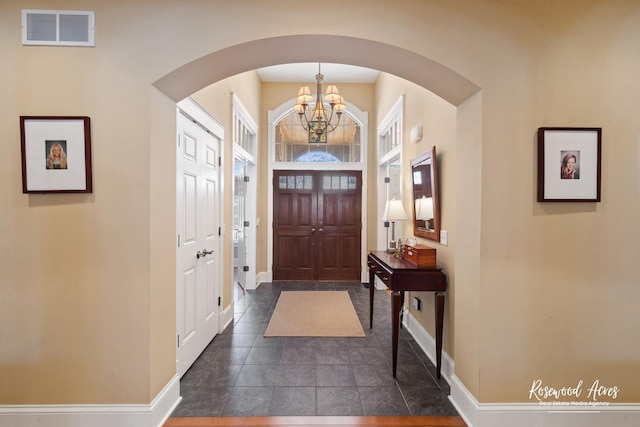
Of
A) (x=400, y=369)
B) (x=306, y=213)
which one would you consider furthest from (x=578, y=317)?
(x=306, y=213)

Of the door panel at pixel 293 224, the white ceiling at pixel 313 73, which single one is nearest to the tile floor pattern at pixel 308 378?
the door panel at pixel 293 224

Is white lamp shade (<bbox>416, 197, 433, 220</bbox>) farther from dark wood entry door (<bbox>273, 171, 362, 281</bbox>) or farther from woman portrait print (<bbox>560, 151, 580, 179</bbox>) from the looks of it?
dark wood entry door (<bbox>273, 171, 362, 281</bbox>)

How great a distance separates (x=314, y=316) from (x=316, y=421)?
2001 millimetres

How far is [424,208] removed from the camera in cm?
309

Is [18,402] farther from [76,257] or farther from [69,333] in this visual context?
[76,257]

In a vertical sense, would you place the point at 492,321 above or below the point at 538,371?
above

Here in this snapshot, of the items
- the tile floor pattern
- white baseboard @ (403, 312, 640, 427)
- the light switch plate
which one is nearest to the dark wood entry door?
the tile floor pattern

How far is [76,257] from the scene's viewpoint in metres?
1.92

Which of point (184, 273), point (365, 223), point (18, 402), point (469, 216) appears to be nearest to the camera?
point (18, 402)

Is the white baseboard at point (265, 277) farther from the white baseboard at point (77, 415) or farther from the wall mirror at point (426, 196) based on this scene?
the white baseboard at point (77, 415)

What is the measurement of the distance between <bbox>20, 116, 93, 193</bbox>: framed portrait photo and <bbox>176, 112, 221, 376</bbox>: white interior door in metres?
0.63

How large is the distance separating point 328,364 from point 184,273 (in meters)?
1.48

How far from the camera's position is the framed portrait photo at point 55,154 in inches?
73.8

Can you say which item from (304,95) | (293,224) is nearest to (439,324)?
(304,95)
